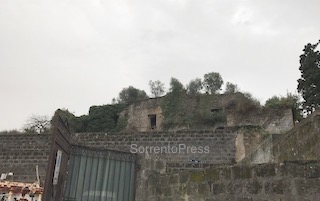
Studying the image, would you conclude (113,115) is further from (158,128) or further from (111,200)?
(111,200)

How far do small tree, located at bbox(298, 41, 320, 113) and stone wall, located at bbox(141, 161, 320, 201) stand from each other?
48.0ft

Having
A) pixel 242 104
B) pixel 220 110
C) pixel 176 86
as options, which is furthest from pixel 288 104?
pixel 176 86

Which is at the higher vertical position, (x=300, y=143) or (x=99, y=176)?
(x=300, y=143)

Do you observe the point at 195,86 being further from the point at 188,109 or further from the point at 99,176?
the point at 99,176

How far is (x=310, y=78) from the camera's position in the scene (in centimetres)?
1825

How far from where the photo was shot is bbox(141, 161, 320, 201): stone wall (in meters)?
3.66

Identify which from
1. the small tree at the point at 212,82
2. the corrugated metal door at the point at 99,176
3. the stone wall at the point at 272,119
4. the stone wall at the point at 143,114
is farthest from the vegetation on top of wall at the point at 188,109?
the corrugated metal door at the point at 99,176

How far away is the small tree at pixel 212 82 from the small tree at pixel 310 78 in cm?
961

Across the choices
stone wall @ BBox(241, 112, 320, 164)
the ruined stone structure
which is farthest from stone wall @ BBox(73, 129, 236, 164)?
stone wall @ BBox(241, 112, 320, 164)

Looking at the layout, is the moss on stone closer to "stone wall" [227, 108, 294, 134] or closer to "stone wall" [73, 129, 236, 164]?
"stone wall" [73, 129, 236, 164]

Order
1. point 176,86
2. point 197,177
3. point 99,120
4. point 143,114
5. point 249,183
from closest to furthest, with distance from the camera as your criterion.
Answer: point 249,183, point 197,177, point 176,86, point 143,114, point 99,120

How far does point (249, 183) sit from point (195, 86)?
2378 cm

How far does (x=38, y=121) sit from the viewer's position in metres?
31.3

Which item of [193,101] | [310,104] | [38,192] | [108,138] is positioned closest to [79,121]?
[193,101]
